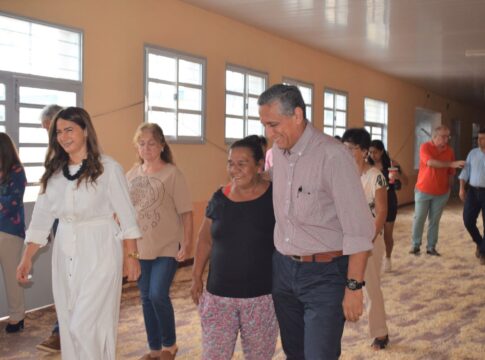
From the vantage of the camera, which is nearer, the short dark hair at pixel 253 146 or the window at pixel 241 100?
the short dark hair at pixel 253 146

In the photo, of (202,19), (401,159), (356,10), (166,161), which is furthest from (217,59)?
(401,159)

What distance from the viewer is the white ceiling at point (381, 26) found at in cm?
711

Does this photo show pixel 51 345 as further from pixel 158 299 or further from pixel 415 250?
pixel 415 250

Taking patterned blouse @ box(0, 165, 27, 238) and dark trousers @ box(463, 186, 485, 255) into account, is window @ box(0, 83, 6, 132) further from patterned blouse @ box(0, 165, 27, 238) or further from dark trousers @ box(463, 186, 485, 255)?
dark trousers @ box(463, 186, 485, 255)

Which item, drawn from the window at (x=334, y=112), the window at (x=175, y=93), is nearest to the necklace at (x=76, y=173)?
the window at (x=175, y=93)

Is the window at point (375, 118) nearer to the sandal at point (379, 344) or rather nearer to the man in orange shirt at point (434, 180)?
the man in orange shirt at point (434, 180)

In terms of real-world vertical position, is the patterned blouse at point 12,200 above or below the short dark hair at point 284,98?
below

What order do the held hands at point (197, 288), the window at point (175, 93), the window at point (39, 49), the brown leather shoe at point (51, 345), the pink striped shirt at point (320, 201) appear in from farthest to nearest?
the window at point (175, 93) < the window at point (39, 49) < the brown leather shoe at point (51, 345) < the held hands at point (197, 288) < the pink striped shirt at point (320, 201)

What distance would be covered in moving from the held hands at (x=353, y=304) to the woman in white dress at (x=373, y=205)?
1.39m

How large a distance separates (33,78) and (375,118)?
9650mm

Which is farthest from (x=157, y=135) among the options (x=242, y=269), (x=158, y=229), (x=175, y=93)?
(x=175, y=93)

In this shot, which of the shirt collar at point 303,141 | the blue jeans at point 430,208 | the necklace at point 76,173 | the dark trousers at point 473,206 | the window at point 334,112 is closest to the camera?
the shirt collar at point 303,141

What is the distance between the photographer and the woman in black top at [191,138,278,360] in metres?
2.54

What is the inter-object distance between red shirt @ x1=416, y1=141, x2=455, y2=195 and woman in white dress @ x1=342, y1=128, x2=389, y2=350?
391 cm
